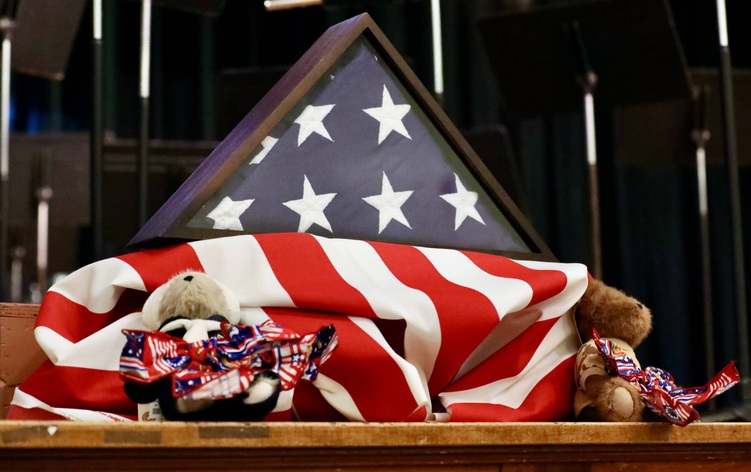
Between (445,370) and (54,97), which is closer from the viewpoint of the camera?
(445,370)

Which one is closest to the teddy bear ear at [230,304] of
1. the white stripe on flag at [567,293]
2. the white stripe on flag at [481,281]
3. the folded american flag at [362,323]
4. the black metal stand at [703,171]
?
the folded american flag at [362,323]

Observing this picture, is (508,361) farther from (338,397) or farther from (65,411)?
(65,411)

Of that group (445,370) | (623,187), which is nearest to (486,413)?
(445,370)

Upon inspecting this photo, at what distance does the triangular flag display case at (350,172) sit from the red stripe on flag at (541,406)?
0.19 m

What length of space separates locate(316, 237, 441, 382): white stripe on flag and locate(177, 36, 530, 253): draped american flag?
0.29 ft

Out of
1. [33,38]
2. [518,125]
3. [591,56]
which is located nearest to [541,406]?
[591,56]

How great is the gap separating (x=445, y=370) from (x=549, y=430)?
15 cm

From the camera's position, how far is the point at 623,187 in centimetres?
398

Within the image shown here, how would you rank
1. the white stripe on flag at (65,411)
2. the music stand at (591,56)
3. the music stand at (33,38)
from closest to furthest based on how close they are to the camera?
the white stripe on flag at (65,411) → the music stand at (33,38) → the music stand at (591,56)

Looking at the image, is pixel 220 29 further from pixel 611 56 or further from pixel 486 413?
pixel 486 413

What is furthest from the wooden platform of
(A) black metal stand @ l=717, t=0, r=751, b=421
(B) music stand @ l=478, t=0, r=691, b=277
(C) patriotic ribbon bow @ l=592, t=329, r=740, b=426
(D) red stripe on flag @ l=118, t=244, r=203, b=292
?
(B) music stand @ l=478, t=0, r=691, b=277

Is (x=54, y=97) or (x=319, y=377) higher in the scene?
(x=54, y=97)

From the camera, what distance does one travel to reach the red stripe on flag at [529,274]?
1083 mm

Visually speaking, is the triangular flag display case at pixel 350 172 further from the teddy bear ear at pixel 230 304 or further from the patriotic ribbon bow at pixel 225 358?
the patriotic ribbon bow at pixel 225 358
